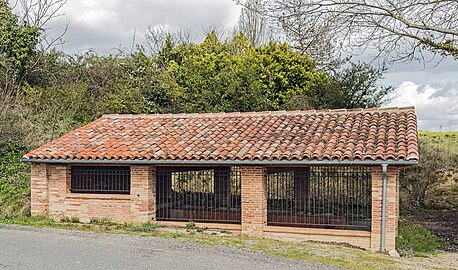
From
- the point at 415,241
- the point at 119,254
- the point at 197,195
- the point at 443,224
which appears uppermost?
the point at 197,195

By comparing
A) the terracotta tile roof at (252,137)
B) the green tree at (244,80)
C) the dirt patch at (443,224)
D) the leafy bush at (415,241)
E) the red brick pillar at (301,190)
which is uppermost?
the green tree at (244,80)

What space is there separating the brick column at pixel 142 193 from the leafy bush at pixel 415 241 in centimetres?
711

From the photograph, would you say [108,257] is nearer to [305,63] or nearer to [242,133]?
[242,133]

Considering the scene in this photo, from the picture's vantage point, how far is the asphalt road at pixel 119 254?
9352 mm

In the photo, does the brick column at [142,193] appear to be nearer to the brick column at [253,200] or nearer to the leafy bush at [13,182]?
the brick column at [253,200]

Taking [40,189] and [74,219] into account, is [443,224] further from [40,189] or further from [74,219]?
Answer: [40,189]

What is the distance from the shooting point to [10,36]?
25.6 m

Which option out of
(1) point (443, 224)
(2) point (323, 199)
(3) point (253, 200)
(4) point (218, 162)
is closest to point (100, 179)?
(4) point (218, 162)

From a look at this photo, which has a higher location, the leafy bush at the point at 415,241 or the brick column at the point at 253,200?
the brick column at the point at 253,200

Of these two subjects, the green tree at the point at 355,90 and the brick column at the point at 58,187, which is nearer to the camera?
the brick column at the point at 58,187

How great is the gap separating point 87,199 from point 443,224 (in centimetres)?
1342

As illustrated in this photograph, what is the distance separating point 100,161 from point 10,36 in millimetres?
14308

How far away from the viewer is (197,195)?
54.0 feet

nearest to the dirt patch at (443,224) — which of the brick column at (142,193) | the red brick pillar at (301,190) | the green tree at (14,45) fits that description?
the red brick pillar at (301,190)
